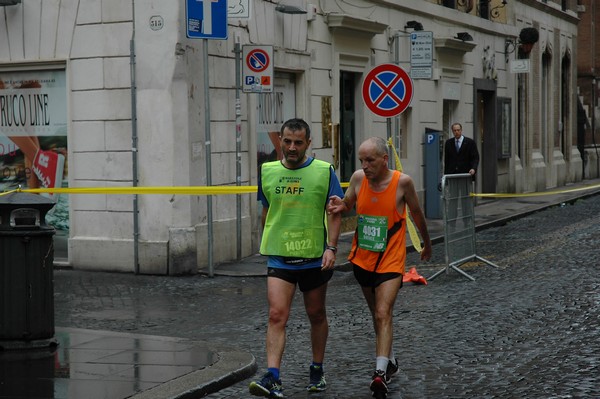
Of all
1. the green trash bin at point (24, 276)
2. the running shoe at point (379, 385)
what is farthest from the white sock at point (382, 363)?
the green trash bin at point (24, 276)

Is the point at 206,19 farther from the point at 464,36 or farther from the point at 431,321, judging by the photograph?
the point at 464,36

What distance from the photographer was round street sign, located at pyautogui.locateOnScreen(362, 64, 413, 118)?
17.2 m

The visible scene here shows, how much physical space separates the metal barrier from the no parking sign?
108 inches

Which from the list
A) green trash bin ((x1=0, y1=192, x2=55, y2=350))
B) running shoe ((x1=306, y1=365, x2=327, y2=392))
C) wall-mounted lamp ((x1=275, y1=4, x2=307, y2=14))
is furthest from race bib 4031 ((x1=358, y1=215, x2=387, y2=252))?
wall-mounted lamp ((x1=275, y1=4, x2=307, y2=14))

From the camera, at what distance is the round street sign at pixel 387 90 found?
56.4ft

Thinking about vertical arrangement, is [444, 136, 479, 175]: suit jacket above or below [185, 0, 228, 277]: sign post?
below

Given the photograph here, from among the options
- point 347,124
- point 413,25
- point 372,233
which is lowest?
point 372,233

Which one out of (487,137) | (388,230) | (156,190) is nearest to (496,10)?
(487,137)

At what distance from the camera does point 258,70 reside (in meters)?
15.5

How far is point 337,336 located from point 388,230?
7.41 ft

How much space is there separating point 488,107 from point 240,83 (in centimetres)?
1475

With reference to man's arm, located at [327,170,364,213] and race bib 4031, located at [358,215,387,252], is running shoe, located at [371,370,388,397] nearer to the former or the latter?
race bib 4031, located at [358,215,387,252]

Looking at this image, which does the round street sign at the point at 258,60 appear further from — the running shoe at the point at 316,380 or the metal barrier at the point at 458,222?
the running shoe at the point at 316,380

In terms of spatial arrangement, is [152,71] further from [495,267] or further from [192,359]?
[192,359]
